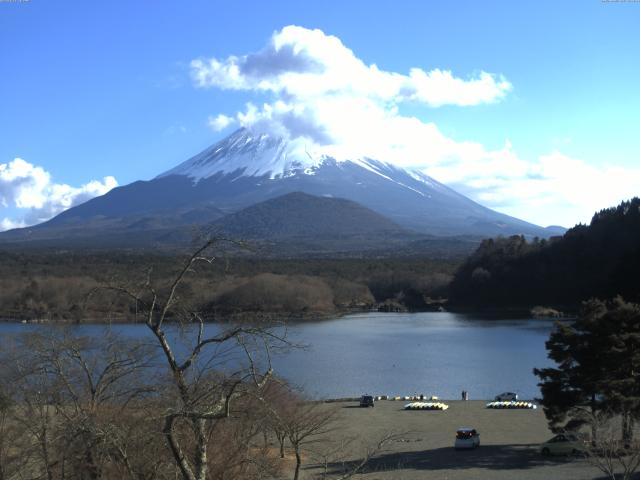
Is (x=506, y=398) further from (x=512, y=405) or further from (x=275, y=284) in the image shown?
(x=275, y=284)

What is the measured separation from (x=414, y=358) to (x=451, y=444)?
13.6 metres

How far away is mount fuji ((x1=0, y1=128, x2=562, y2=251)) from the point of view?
111 meters

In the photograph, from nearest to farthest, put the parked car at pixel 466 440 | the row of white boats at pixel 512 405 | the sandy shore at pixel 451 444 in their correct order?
1. the sandy shore at pixel 451 444
2. the parked car at pixel 466 440
3. the row of white boats at pixel 512 405

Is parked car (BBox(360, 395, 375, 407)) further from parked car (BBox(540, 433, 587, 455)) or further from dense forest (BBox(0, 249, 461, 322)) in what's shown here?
dense forest (BBox(0, 249, 461, 322))

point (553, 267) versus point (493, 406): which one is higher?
point (553, 267)

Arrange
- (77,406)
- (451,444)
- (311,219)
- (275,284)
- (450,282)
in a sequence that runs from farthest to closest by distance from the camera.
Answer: (311,219)
(450,282)
(275,284)
(451,444)
(77,406)

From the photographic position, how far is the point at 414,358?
26.9 metres

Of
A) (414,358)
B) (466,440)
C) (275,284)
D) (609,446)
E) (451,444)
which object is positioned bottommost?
(414,358)

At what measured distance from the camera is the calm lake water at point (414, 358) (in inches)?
838

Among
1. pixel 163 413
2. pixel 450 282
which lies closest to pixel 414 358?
pixel 163 413

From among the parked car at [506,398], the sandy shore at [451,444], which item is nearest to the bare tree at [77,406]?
the sandy shore at [451,444]

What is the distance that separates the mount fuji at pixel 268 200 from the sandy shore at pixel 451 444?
268ft

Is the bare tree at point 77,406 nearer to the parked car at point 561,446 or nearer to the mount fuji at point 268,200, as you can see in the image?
the parked car at point 561,446

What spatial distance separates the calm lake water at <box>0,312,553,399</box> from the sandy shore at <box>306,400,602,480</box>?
5.83ft
